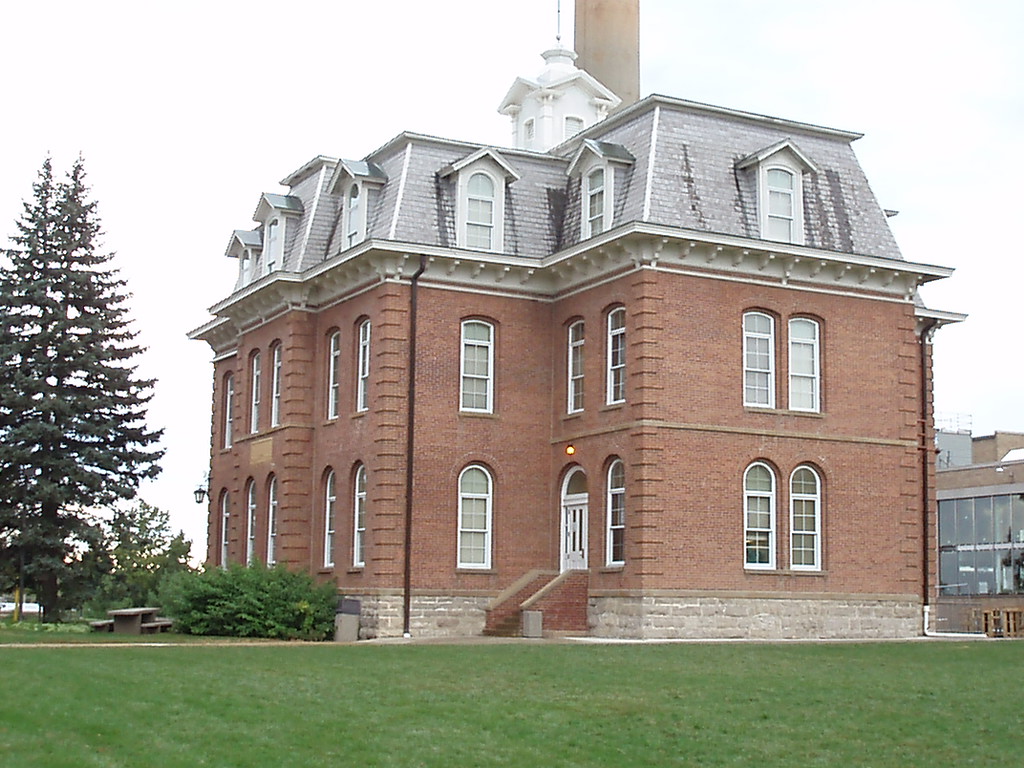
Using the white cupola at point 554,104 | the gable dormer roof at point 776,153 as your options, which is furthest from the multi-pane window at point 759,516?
the white cupola at point 554,104

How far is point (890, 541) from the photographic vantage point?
34.2 meters

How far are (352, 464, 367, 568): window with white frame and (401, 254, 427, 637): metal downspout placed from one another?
59.3 inches

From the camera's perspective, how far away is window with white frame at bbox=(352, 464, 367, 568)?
34844 millimetres

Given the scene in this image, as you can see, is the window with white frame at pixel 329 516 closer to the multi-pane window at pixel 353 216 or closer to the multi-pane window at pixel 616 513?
the multi-pane window at pixel 353 216

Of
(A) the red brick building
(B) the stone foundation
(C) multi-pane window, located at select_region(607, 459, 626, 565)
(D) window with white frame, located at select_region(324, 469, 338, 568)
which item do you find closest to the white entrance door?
(A) the red brick building

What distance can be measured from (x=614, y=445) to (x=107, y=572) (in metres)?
18.6

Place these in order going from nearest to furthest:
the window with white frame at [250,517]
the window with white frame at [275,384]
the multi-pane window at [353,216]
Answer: the multi-pane window at [353,216], the window with white frame at [275,384], the window with white frame at [250,517]

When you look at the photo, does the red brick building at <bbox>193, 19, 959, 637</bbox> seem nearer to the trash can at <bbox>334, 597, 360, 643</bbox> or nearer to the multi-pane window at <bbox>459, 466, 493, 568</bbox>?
the multi-pane window at <bbox>459, 466, 493, 568</bbox>

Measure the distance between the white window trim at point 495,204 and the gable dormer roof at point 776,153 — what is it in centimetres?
531

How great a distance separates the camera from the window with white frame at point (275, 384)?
1529 inches

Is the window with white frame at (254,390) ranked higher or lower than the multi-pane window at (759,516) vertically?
higher

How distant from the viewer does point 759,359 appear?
3353cm

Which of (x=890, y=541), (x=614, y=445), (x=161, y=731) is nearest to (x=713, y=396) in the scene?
(x=614, y=445)

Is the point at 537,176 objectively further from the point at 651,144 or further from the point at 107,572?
the point at 107,572
